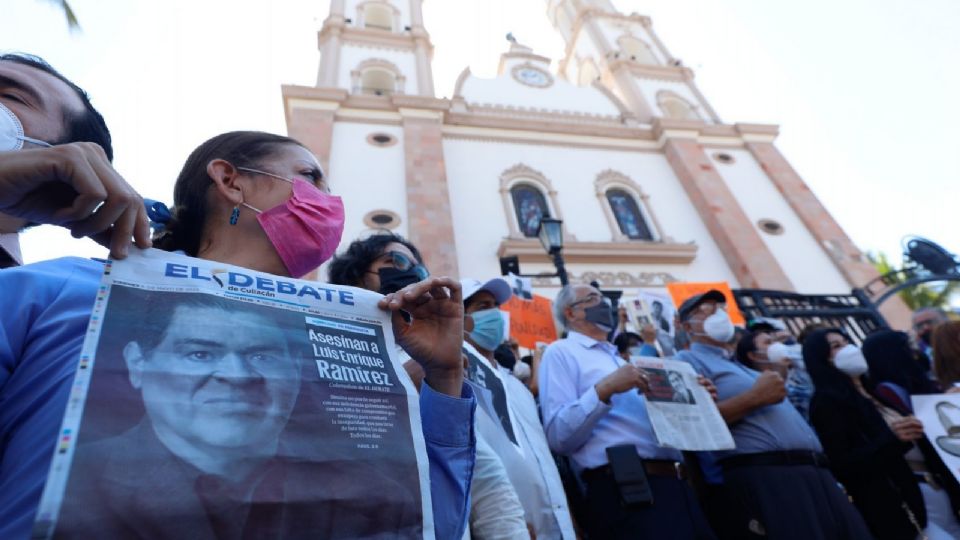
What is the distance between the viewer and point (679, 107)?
16.6 metres

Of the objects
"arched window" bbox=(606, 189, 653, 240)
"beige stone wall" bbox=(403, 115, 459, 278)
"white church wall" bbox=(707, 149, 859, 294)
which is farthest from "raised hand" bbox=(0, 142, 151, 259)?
"white church wall" bbox=(707, 149, 859, 294)

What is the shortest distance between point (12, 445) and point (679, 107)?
18.6 metres

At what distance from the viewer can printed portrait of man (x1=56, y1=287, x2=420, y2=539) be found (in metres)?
0.62

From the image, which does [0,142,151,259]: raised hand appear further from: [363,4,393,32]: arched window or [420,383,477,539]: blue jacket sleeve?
[363,4,393,32]: arched window

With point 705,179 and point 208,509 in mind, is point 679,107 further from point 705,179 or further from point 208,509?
point 208,509

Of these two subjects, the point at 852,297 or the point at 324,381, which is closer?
the point at 324,381

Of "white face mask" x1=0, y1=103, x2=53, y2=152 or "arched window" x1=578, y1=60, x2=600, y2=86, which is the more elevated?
"arched window" x1=578, y1=60, x2=600, y2=86

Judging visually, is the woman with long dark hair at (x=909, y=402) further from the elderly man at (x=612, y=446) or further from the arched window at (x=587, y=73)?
the arched window at (x=587, y=73)

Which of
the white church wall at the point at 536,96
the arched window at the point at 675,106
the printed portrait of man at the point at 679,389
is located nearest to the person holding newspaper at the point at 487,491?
the printed portrait of man at the point at 679,389

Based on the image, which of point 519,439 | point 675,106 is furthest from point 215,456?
point 675,106

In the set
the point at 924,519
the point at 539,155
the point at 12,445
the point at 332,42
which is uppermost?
the point at 332,42

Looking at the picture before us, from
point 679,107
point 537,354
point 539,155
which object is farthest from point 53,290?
point 679,107

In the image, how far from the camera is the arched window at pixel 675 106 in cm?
1628

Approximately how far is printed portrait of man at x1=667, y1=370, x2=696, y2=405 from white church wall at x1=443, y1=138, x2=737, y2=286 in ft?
22.8
